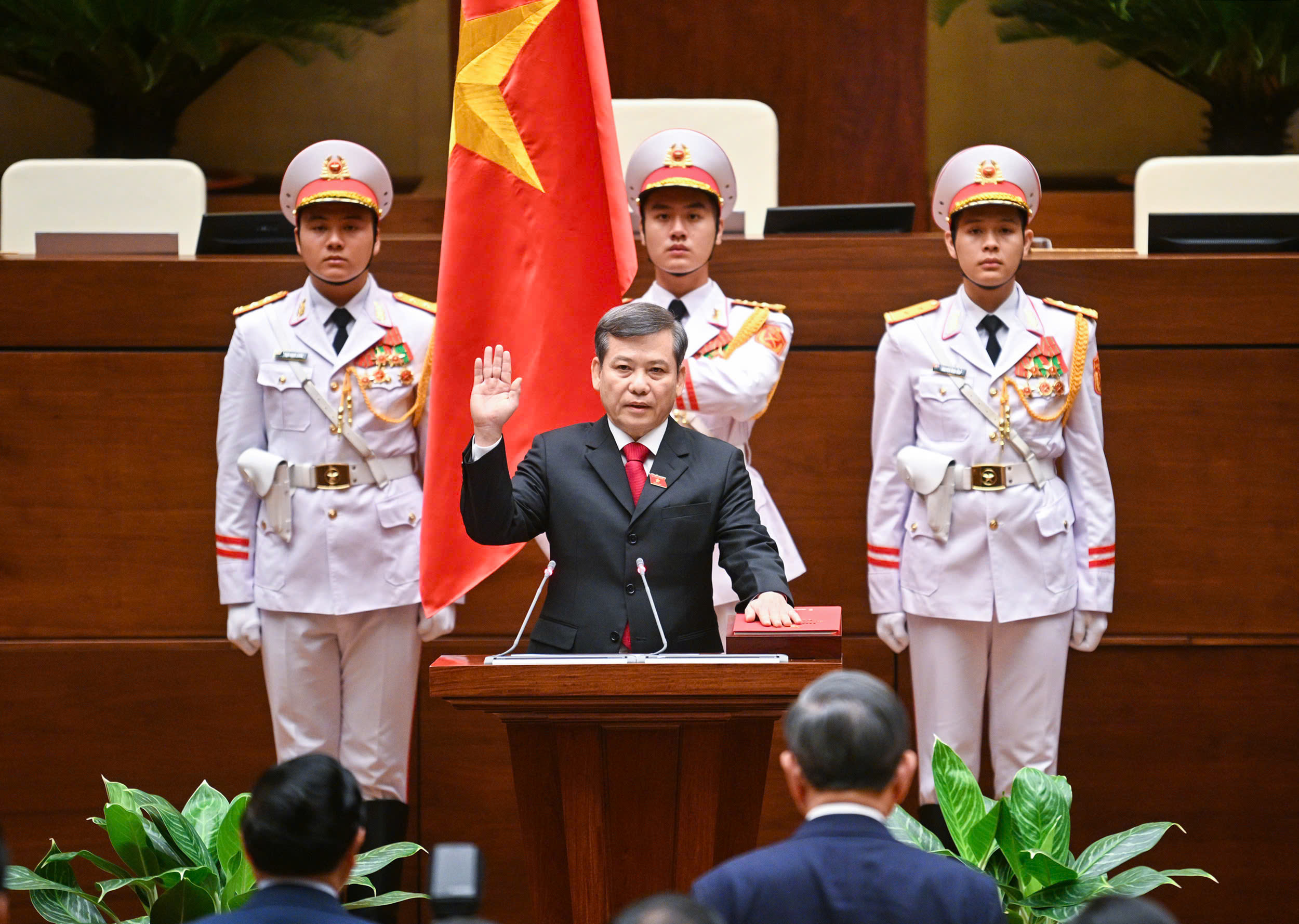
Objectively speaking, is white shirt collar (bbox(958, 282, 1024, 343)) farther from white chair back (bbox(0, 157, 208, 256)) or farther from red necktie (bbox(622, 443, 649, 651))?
white chair back (bbox(0, 157, 208, 256))

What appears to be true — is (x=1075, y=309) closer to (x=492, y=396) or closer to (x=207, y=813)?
(x=492, y=396)

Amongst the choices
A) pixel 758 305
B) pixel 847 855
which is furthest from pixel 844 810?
pixel 758 305

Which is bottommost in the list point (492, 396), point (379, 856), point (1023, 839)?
point (379, 856)

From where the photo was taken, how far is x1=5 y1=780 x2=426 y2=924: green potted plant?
2.66 metres

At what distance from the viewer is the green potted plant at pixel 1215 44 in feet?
18.3

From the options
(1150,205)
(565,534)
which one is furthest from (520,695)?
(1150,205)

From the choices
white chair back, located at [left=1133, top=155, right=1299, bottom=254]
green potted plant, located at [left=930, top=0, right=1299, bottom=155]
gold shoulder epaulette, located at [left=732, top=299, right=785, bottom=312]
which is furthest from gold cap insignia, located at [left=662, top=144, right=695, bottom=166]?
green potted plant, located at [left=930, top=0, right=1299, bottom=155]

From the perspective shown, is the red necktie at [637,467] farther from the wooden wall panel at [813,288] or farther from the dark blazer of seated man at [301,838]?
the wooden wall panel at [813,288]

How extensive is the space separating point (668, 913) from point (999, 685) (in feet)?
7.07

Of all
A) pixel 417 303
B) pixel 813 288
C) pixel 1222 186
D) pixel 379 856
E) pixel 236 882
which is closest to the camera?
pixel 236 882

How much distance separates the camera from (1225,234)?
3.93 m

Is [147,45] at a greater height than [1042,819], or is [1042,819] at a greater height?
[147,45]

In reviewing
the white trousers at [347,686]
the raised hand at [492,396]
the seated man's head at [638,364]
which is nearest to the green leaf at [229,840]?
the white trousers at [347,686]

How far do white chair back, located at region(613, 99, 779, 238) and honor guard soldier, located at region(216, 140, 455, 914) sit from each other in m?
1.67
